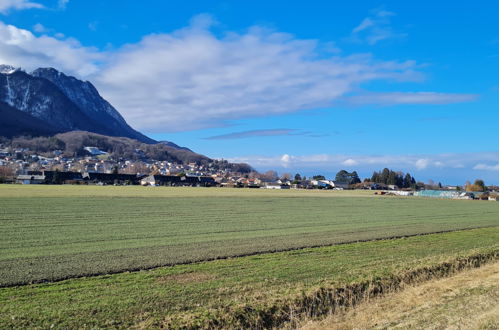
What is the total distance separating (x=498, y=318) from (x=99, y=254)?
15720 millimetres

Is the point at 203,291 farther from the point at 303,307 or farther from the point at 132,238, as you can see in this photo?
the point at 132,238

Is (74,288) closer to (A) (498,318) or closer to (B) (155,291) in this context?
(B) (155,291)

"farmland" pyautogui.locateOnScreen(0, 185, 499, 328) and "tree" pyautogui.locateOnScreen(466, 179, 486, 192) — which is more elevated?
"tree" pyautogui.locateOnScreen(466, 179, 486, 192)

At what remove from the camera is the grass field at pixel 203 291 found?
37.6 feet

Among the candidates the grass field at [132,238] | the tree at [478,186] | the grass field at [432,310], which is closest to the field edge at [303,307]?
the grass field at [432,310]

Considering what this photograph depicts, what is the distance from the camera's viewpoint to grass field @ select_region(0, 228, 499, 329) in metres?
11.5

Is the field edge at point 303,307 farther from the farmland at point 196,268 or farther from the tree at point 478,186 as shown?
the tree at point 478,186

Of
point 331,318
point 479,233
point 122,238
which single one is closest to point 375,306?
point 331,318

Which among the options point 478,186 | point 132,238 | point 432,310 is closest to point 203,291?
point 432,310

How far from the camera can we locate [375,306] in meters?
13.7

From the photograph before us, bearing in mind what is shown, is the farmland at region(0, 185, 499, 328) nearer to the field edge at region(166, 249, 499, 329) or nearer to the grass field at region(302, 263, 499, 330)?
the field edge at region(166, 249, 499, 329)

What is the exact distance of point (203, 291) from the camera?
1430 centimetres

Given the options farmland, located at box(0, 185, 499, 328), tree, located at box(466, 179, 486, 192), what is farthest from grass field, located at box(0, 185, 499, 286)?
tree, located at box(466, 179, 486, 192)

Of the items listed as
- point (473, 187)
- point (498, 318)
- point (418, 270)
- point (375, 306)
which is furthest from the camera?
point (473, 187)
